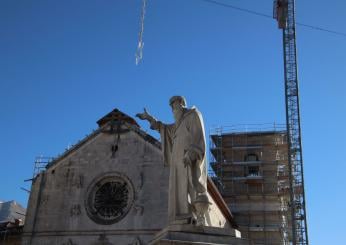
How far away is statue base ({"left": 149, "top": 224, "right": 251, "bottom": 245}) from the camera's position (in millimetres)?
5945

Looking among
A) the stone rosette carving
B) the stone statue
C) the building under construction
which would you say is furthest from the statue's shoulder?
the building under construction

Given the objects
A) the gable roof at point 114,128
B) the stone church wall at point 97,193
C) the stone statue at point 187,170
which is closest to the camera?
the stone statue at point 187,170

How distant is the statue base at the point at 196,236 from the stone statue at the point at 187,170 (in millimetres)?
190

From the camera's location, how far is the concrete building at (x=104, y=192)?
24.9m

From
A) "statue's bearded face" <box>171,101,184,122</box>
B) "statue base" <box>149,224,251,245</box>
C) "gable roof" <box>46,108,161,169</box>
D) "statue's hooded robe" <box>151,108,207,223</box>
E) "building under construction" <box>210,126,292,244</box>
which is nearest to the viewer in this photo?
"statue base" <box>149,224,251,245</box>

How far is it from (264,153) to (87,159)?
18755 millimetres

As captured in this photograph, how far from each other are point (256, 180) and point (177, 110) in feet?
108

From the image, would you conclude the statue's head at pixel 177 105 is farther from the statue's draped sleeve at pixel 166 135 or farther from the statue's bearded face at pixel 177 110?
the statue's draped sleeve at pixel 166 135

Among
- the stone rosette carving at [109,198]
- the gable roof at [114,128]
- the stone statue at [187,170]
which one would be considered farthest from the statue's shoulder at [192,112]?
the gable roof at [114,128]

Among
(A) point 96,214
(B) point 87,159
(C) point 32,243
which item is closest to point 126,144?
(B) point 87,159

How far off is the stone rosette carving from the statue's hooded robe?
61.3 feet

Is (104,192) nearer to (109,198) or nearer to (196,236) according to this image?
(109,198)

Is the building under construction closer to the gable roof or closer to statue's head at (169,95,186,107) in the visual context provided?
the gable roof

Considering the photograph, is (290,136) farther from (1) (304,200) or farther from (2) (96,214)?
(2) (96,214)
